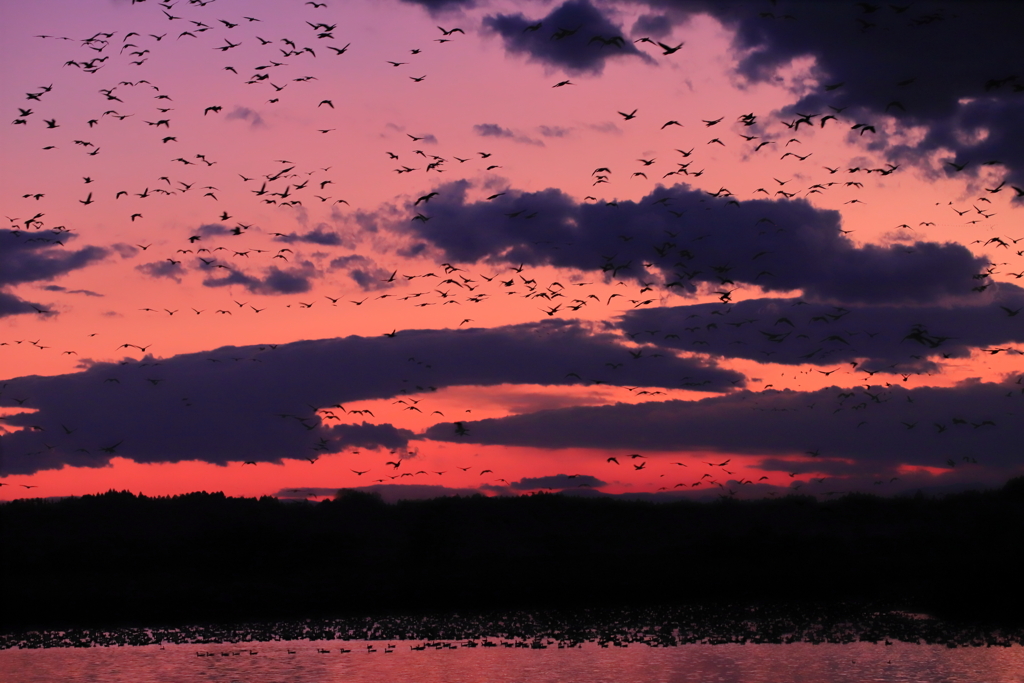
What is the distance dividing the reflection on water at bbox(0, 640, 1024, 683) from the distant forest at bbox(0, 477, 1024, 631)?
1145cm

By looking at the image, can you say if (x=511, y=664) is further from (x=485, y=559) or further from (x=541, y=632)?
(x=485, y=559)

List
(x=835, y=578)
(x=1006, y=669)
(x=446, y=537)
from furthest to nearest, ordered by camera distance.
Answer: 1. (x=446, y=537)
2. (x=835, y=578)
3. (x=1006, y=669)

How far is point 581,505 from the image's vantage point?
294 feet

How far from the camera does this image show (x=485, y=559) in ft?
237

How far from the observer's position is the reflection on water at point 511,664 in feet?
107

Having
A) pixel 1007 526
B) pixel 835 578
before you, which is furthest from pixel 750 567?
pixel 1007 526

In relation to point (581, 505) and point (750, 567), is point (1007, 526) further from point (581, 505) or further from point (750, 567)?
point (581, 505)

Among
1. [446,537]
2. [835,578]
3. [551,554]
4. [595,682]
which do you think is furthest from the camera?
[446,537]

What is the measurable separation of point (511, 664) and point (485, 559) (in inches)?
1489

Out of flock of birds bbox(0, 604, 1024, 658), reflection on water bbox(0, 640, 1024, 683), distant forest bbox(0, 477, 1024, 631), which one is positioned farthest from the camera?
distant forest bbox(0, 477, 1024, 631)

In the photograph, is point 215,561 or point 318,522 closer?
point 215,561

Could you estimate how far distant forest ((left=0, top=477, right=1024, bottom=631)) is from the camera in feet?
173

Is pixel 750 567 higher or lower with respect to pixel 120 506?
lower

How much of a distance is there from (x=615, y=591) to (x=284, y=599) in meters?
19.6
